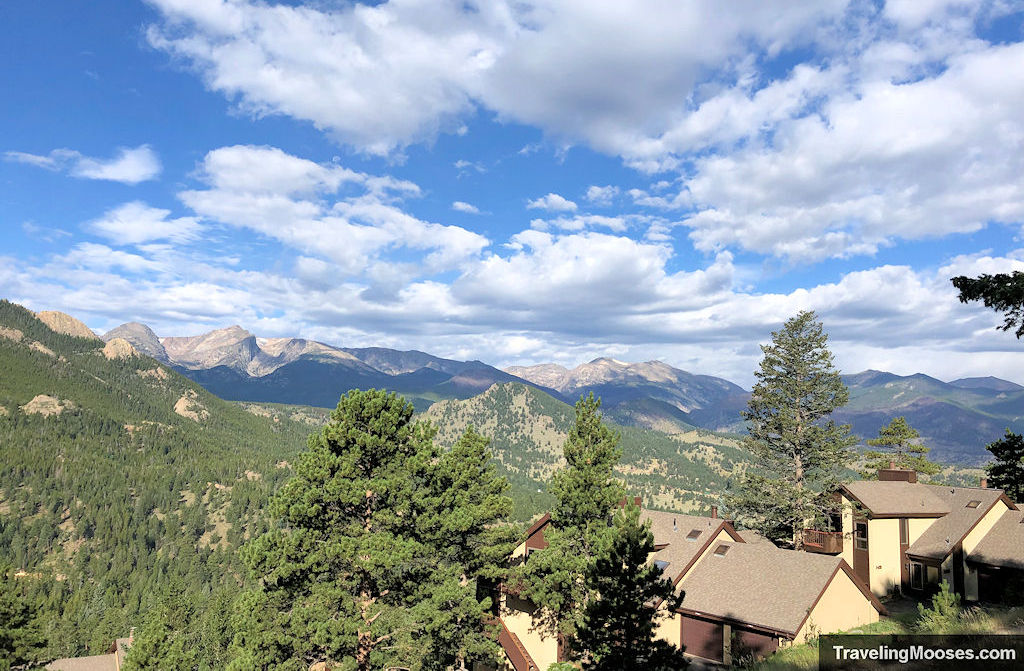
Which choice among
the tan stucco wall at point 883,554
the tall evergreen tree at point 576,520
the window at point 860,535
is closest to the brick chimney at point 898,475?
the tan stucco wall at point 883,554

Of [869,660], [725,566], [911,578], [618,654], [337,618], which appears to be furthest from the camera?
[911,578]

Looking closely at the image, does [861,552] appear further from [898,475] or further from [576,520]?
[576,520]

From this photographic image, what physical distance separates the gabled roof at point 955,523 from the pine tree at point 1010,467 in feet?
7.41

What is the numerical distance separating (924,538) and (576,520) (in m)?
26.7

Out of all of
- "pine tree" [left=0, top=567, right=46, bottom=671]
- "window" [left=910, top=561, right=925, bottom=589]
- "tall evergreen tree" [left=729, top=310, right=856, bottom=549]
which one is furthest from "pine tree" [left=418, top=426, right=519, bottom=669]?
"pine tree" [left=0, top=567, right=46, bottom=671]

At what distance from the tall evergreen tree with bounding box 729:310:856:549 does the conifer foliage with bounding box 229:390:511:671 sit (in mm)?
22337

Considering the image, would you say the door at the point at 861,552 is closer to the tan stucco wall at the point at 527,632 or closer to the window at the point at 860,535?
the window at the point at 860,535

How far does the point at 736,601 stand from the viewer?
27.6m

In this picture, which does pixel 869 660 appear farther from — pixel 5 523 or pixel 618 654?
pixel 5 523

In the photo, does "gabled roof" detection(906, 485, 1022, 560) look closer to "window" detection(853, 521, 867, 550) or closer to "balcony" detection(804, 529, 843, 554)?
"window" detection(853, 521, 867, 550)

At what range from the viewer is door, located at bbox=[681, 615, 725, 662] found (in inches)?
1072

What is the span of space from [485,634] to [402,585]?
5410 mm

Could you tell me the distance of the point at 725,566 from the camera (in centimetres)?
3072

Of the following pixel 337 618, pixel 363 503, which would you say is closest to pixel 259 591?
pixel 337 618
